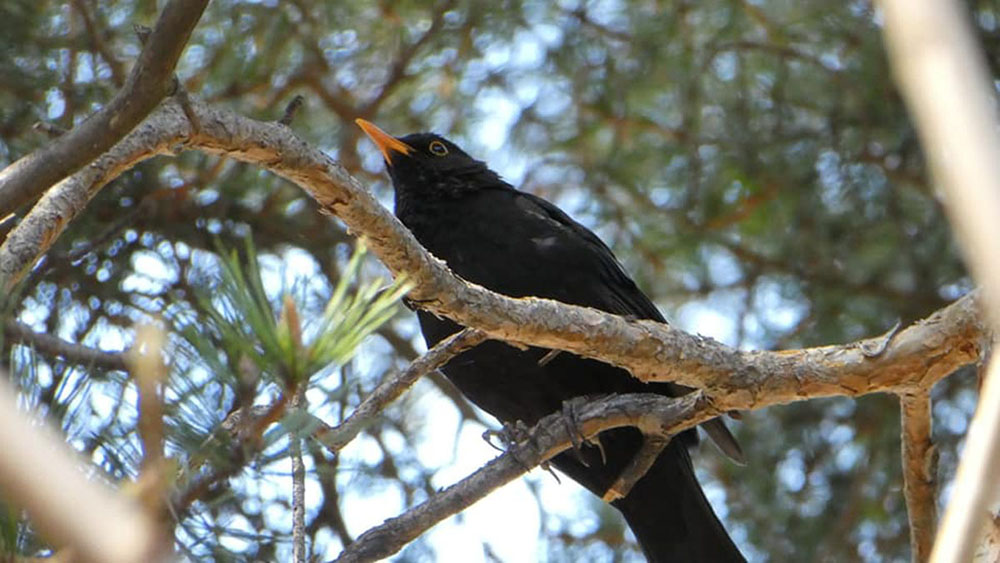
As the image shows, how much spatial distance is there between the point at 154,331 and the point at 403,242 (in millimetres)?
1535

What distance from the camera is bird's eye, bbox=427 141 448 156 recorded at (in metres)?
5.30

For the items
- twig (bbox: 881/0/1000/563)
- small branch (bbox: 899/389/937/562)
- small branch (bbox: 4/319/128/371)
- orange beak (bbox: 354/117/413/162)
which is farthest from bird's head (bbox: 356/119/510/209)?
twig (bbox: 881/0/1000/563)

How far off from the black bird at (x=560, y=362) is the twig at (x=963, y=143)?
3.35 metres

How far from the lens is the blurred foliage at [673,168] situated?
5410mm

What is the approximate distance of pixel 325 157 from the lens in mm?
2814

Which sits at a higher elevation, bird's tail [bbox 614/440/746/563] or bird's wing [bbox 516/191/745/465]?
bird's wing [bbox 516/191/745/465]

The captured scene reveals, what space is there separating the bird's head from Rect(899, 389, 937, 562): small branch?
2.20m

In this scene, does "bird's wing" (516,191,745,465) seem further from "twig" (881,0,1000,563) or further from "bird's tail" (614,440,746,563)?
"twig" (881,0,1000,563)

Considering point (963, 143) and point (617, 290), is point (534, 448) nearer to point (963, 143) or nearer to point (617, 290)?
Result: point (617, 290)

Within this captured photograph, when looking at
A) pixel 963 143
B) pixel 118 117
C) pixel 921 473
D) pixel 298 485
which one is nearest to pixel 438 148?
pixel 921 473

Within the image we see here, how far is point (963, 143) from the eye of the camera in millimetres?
862

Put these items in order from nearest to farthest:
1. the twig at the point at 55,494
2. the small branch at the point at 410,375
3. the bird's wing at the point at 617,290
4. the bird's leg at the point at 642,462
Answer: the twig at the point at 55,494, the small branch at the point at 410,375, the bird's leg at the point at 642,462, the bird's wing at the point at 617,290

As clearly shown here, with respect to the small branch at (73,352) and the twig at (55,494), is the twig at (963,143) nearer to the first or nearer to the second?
the twig at (55,494)

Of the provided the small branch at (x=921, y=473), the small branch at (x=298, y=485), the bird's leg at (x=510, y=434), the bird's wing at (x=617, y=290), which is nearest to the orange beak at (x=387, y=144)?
the bird's wing at (x=617, y=290)
